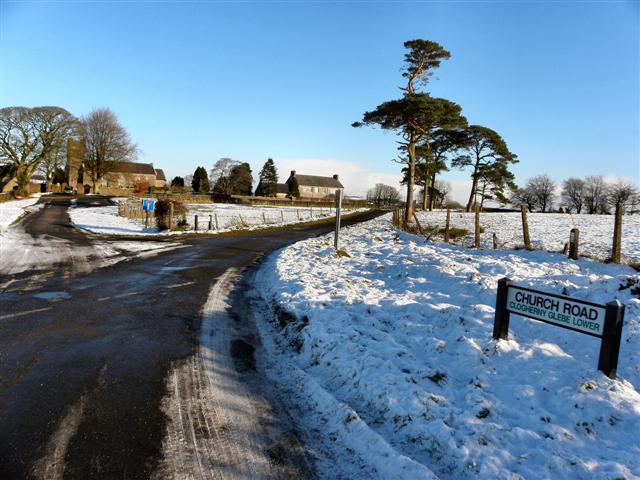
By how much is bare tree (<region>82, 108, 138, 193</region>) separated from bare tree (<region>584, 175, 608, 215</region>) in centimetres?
8529

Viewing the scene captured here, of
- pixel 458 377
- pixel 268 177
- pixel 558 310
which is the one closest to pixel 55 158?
pixel 268 177

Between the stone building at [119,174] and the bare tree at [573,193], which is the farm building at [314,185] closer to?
the stone building at [119,174]

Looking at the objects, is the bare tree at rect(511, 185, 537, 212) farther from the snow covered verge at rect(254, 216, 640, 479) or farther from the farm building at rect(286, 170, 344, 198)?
the snow covered verge at rect(254, 216, 640, 479)

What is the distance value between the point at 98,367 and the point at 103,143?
66274 millimetres

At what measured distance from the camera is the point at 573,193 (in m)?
84.9

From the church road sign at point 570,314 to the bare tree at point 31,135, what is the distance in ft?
214

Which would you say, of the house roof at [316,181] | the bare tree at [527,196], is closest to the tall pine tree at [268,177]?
the house roof at [316,181]

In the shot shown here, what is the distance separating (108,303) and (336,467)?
711 centimetres

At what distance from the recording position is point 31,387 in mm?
4938

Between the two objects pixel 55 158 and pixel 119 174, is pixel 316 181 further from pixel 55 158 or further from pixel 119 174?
pixel 55 158

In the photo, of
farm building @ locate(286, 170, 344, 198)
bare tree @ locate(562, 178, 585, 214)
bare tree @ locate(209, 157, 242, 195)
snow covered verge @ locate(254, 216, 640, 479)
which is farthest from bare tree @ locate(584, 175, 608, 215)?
snow covered verge @ locate(254, 216, 640, 479)

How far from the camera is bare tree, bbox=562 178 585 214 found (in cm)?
8326

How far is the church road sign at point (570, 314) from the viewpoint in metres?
4.52

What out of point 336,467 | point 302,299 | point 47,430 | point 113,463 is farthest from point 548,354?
point 47,430
